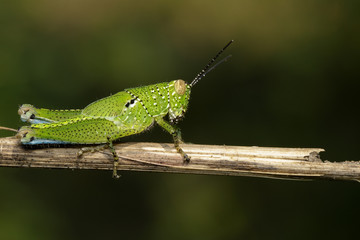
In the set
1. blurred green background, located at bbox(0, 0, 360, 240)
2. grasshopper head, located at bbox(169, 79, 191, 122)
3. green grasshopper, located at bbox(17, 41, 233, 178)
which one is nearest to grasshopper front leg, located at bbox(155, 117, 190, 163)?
green grasshopper, located at bbox(17, 41, 233, 178)

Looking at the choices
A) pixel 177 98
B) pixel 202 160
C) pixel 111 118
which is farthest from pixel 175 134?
pixel 111 118

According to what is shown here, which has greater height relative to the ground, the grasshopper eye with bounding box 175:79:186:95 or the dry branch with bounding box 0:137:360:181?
the grasshopper eye with bounding box 175:79:186:95

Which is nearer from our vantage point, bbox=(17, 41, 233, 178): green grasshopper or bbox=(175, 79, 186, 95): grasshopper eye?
bbox=(17, 41, 233, 178): green grasshopper

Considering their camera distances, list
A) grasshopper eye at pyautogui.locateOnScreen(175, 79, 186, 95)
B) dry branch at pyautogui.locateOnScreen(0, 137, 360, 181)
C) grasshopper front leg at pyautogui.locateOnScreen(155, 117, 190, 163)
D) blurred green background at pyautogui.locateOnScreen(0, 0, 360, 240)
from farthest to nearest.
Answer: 1. blurred green background at pyautogui.locateOnScreen(0, 0, 360, 240)
2. grasshopper eye at pyautogui.locateOnScreen(175, 79, 186, 95)
3. grasshopper front leg at pyautogui.locateOnScreen(155, 117, 190, 163)
4. dry branch at pyautogui.locateOnScreen(0, 137, 360, 181)

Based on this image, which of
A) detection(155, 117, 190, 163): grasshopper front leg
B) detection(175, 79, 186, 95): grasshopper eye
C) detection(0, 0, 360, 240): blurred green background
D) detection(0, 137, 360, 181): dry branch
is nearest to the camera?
detection(0, 137, 360, 181): dry branch

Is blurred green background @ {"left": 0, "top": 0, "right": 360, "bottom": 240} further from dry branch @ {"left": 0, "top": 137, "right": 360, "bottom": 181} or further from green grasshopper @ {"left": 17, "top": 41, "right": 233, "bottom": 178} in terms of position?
dry branch @ {"left": 0, "top": 137, "right": 360, "bottom": 181}

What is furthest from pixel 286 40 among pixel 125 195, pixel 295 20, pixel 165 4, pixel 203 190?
pixel 125 195

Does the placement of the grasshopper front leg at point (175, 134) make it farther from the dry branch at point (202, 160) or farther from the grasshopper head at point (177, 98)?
the grasshopper head at point (177, 98)

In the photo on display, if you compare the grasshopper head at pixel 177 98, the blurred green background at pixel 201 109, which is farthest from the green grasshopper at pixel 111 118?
the blurred green background at pixel 201 109
